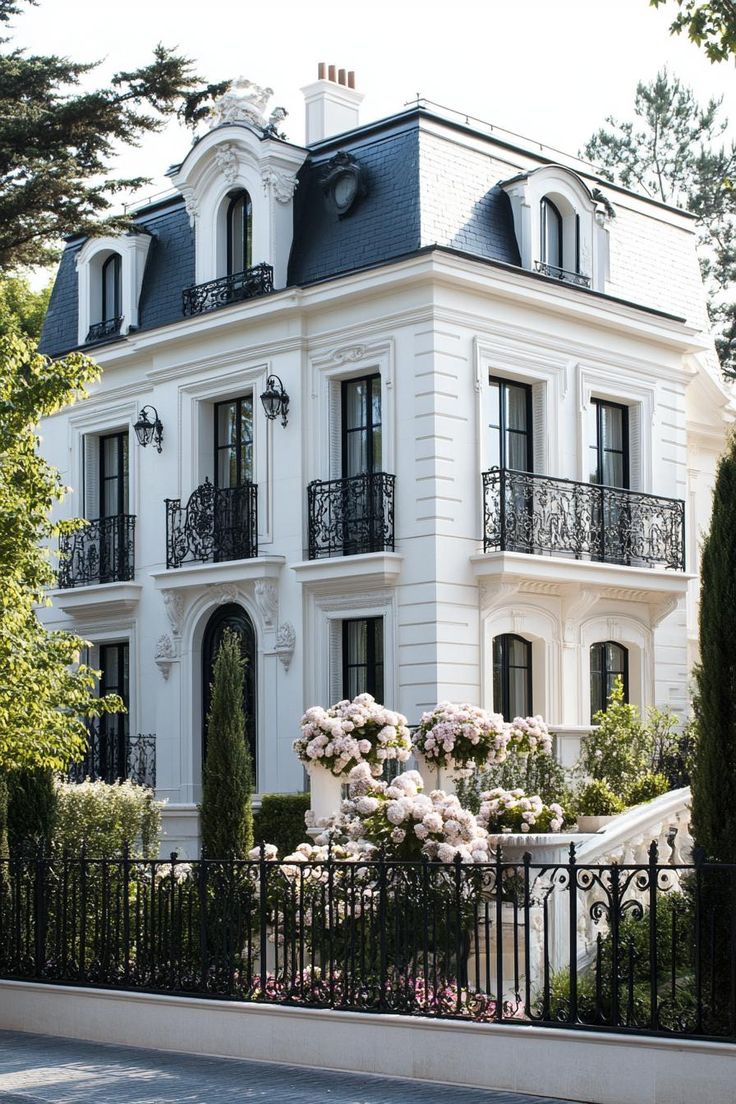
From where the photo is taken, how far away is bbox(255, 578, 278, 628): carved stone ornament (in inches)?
896

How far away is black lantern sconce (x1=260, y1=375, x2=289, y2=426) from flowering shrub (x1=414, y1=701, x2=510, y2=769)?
6577mm

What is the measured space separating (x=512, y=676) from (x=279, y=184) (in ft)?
25.3

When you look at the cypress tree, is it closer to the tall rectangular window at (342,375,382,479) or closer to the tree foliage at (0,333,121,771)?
the tree foliage at (0,333,121,771)

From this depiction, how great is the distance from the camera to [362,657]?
73.0 feet

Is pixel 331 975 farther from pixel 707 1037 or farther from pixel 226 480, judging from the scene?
pixel 226 480

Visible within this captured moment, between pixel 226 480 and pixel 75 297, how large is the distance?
17.1 ft

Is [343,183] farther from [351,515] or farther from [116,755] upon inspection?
[116,755]

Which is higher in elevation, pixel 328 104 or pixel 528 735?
pixel 328 104

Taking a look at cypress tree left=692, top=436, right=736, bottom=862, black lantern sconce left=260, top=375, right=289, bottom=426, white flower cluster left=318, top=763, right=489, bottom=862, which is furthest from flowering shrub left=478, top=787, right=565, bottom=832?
black lantern sconce left=260, top=375, right=289, bottom=426

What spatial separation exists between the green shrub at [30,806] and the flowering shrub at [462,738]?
4.05 metres

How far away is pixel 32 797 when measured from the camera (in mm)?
15922

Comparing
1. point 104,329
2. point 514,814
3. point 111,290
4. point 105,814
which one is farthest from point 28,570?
point 111,290

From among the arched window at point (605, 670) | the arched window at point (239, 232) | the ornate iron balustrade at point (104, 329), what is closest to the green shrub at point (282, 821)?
the arched window at point (605, 670)

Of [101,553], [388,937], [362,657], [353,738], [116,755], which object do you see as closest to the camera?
[388,937]
